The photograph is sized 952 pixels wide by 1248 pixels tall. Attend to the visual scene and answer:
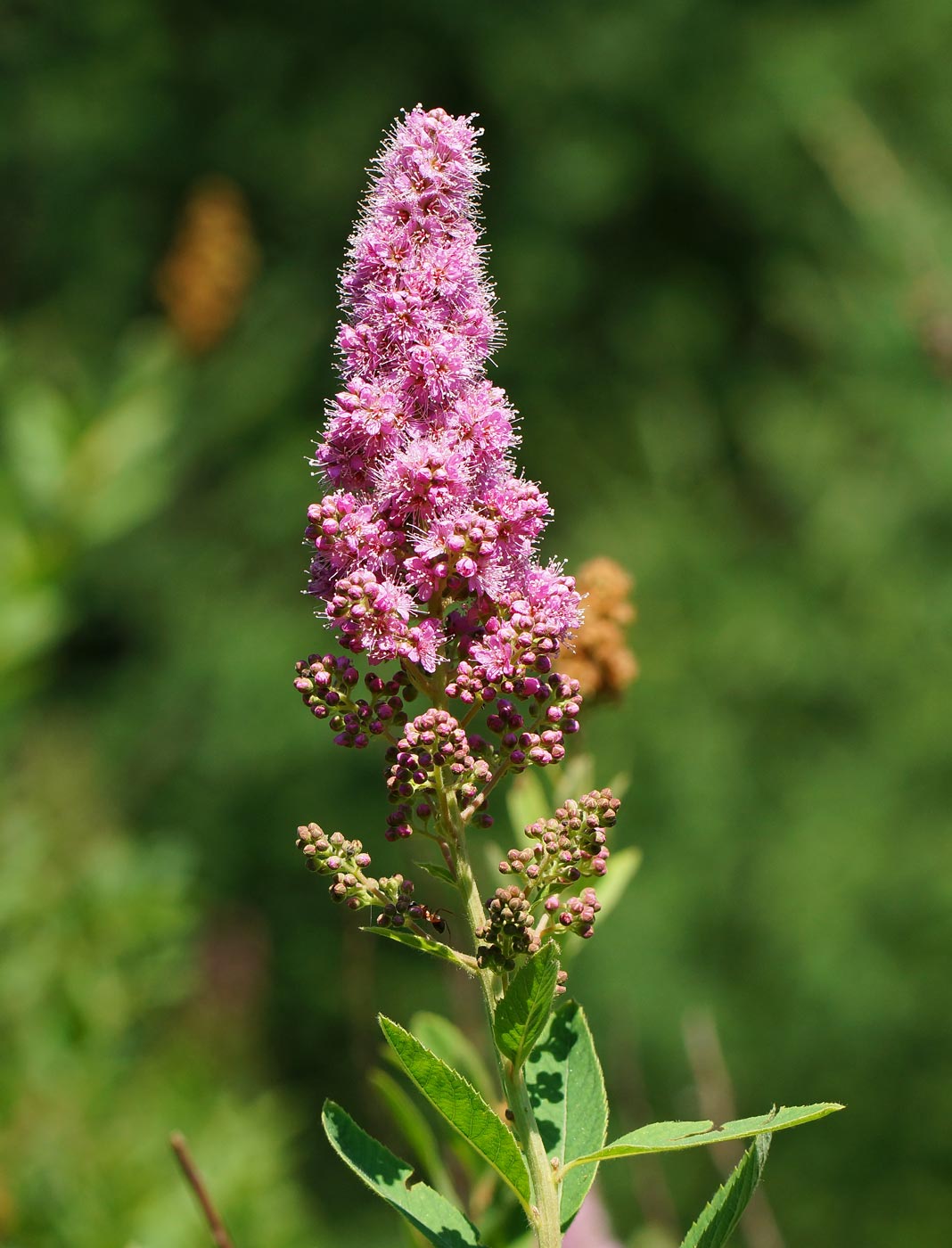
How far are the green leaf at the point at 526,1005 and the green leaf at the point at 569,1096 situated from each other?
16 cm

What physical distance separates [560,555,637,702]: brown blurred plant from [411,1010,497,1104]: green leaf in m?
0.46

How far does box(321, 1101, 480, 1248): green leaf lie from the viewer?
101 cm

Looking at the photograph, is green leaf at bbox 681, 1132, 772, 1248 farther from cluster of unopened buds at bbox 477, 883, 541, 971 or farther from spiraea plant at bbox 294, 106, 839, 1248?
cluster of unopened buds at bbox 477, 883, 541, 971

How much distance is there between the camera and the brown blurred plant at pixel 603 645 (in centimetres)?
171

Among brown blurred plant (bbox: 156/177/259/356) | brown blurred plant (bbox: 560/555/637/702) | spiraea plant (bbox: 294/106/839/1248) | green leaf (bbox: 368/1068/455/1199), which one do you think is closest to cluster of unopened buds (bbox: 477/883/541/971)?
spiraea plant (bbox: 294/106/839/1248)

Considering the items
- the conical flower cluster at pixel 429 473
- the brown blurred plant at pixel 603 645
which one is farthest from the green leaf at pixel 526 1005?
the brown blurred plant at pixel 603 645

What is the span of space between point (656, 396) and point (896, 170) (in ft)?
13.4

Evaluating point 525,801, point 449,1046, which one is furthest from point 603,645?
point 449,1046

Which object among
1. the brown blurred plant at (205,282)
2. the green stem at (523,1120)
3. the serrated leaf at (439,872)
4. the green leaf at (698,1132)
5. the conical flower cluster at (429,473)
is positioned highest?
the brown blurred plant at (205,282)

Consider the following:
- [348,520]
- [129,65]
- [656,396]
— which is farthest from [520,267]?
[348,520]

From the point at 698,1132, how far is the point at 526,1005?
0.19 m

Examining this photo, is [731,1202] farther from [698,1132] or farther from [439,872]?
[439,872]

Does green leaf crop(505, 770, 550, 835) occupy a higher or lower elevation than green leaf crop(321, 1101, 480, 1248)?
higher

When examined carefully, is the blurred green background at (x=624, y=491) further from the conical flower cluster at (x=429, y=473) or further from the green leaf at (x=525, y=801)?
the conical flower cluster at (x=429, y=473)
